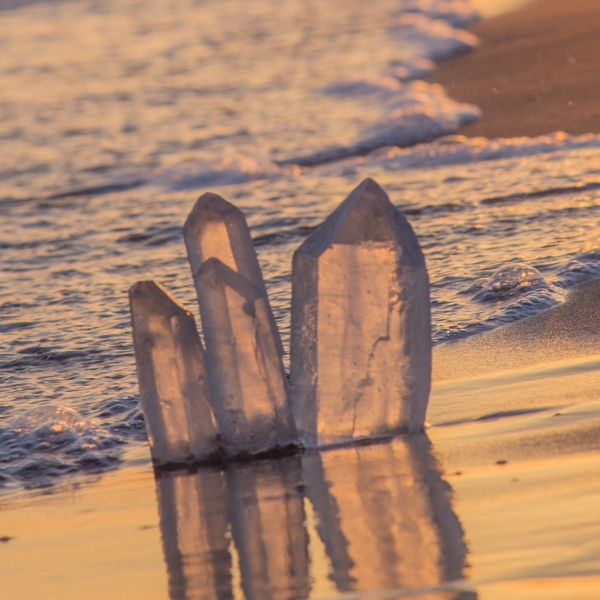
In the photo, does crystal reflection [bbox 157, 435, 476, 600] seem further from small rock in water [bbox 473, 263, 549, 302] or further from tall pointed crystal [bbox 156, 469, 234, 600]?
small rock in water [bbox 473, 263, 549, 302]

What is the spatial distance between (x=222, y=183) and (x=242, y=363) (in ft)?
14.0

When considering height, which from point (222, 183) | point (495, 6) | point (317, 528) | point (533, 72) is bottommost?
point (317, 528)

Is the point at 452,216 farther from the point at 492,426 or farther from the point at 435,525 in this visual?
the point at 435,525

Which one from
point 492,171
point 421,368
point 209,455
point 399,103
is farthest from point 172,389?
point 399,103

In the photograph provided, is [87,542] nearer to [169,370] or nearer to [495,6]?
[169,370]

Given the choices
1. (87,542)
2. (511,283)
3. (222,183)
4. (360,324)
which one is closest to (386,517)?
(360,324)

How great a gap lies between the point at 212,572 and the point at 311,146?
17.9ft

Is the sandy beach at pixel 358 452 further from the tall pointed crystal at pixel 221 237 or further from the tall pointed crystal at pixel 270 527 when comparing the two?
the tall pointed crystal at pixel 221 237

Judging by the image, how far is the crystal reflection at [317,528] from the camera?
1.65 meters

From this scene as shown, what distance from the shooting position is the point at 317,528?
6.10 feet

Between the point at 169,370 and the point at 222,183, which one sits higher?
the point at 222,183

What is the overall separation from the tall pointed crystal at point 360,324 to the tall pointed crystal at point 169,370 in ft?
0.77

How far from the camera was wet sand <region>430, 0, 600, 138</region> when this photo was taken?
22.4 feet

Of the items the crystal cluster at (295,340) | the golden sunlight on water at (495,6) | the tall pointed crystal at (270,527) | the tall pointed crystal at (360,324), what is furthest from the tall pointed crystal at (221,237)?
the golden sunlight on water at (495,6)
